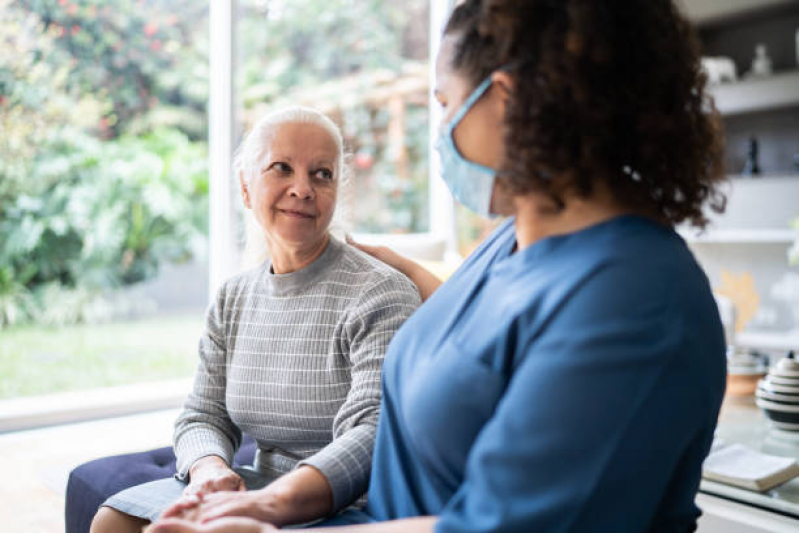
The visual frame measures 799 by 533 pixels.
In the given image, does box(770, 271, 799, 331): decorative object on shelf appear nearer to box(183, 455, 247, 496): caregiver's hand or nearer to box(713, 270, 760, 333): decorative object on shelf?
box(713, 270, 760, 333): decorative object on shelf

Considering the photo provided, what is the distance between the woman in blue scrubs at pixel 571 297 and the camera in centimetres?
73

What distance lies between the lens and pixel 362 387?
4.10ft

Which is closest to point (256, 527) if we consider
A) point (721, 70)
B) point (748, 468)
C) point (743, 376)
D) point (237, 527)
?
point (237, 527)

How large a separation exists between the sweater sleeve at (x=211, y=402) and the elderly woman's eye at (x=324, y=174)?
0.32 m

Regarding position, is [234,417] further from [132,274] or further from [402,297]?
[132,274]

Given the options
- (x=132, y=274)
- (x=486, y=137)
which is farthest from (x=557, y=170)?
(x=132, y=274)

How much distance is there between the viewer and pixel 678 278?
0.80 meters

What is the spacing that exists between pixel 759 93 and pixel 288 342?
11.5 ft

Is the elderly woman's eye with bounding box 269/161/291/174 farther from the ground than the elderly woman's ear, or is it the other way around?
the elderly woman's eye with bounding box 269/161/291/174

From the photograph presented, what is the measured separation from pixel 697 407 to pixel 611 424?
0.38 ft

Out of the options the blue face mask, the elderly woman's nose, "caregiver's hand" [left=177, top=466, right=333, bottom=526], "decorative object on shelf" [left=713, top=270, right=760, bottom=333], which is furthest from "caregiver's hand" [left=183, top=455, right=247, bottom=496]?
"decorative object on shelf" [left=713, top=270, right=760, bottom=333]

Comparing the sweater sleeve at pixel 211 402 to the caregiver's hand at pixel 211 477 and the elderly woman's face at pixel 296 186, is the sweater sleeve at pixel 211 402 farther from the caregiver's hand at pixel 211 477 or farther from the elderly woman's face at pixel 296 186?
the elderly woman's face at pixel 296 186

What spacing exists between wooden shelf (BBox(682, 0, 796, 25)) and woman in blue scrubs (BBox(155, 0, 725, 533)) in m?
3.45

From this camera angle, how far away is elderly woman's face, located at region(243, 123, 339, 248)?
4.65ft
